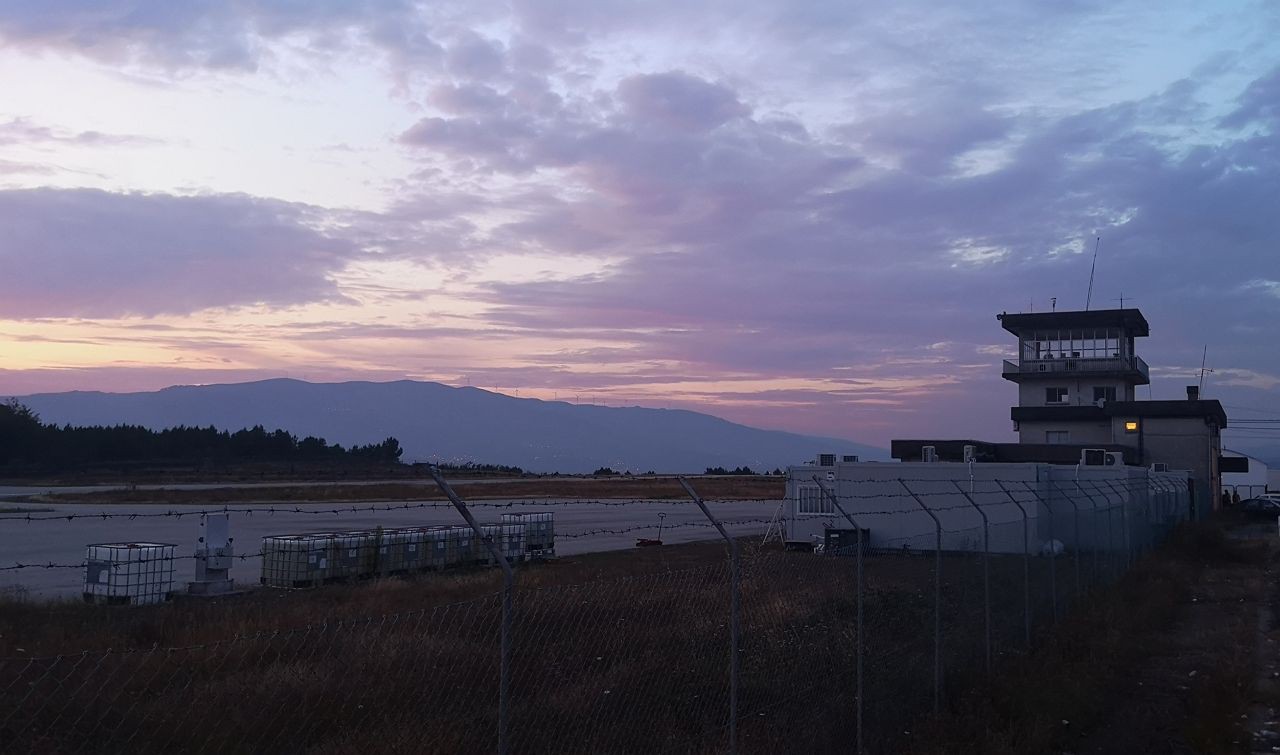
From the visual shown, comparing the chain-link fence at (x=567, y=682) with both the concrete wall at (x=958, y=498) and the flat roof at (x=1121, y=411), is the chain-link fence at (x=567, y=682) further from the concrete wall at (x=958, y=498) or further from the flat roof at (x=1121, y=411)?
the flat roof at (x=1121, y=411)

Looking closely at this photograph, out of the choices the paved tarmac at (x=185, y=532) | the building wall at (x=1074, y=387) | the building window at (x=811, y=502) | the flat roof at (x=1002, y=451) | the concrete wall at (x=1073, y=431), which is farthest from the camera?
the building wall at (x=1074, y=387)

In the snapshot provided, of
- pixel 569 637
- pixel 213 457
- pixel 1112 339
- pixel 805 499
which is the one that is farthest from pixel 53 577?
pixel 213 457

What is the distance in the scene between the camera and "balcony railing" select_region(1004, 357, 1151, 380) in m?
68.4

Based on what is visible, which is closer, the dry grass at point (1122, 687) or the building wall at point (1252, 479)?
the dry grass at point (1122, 687)

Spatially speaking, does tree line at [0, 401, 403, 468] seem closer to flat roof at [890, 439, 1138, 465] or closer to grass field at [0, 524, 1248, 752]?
flat roof at [890, 439, 1138, 465]

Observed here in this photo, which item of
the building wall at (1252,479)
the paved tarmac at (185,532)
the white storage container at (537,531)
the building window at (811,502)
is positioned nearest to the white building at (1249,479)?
the building wall at (1252,479)

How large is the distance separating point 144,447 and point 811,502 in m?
80.3

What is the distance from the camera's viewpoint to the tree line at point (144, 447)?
290 feet

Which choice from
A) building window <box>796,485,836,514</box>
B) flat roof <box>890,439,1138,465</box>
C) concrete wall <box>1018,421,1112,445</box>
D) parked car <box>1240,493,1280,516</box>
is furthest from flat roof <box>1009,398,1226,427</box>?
building window <box>796,485,836,514</box>

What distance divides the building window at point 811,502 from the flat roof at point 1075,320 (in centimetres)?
4085

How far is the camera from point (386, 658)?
10.5 metres

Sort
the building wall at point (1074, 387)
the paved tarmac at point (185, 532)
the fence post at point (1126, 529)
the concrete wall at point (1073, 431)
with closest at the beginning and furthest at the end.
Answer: the fence post at point (1126, 529)
the paved tarmac at point (185, 532)
the concrete wall at point (1073, 431)
the building wall at point (1074, 387)

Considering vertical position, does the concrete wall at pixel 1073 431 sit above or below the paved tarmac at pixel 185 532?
above

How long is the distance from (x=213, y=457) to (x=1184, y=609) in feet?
304
